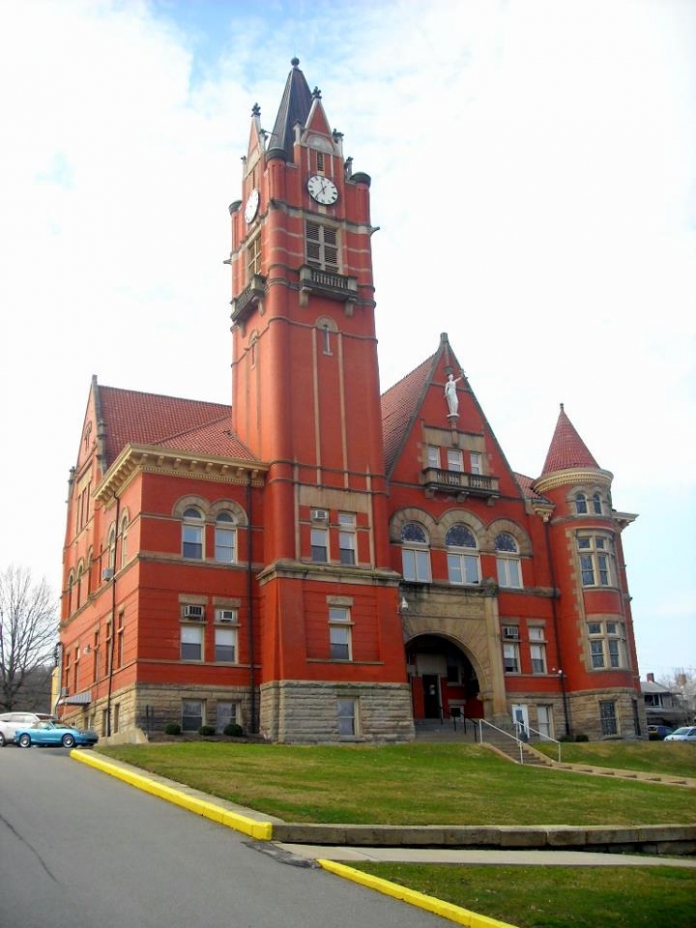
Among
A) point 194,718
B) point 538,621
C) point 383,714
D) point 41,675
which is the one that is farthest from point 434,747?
point 41,675

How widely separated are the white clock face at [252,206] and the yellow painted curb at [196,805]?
29540mm

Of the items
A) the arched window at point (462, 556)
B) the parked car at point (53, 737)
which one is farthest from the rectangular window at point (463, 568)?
the parked car at point (53, 737)

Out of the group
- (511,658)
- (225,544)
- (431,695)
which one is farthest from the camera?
(511,658)

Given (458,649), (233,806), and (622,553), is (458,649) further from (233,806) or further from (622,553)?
(233,806)

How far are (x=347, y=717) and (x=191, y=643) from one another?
6788 mm

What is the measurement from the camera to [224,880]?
12617 millimetres

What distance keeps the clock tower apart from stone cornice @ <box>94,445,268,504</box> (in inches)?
40.0

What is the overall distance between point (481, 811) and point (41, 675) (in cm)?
7468

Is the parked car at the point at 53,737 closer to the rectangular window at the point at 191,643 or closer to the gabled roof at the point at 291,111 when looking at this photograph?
the rectangular window at the point at 191,643

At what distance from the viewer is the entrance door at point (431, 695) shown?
4591cm

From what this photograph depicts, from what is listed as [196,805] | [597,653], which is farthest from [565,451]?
[196,805]

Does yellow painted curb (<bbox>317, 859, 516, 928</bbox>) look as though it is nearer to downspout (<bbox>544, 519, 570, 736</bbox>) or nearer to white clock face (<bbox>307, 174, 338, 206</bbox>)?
downspout (<bbox>544, 519, 570, 736</bbox>)

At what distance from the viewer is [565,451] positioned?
51.5m

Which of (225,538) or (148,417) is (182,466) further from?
(148,417)
